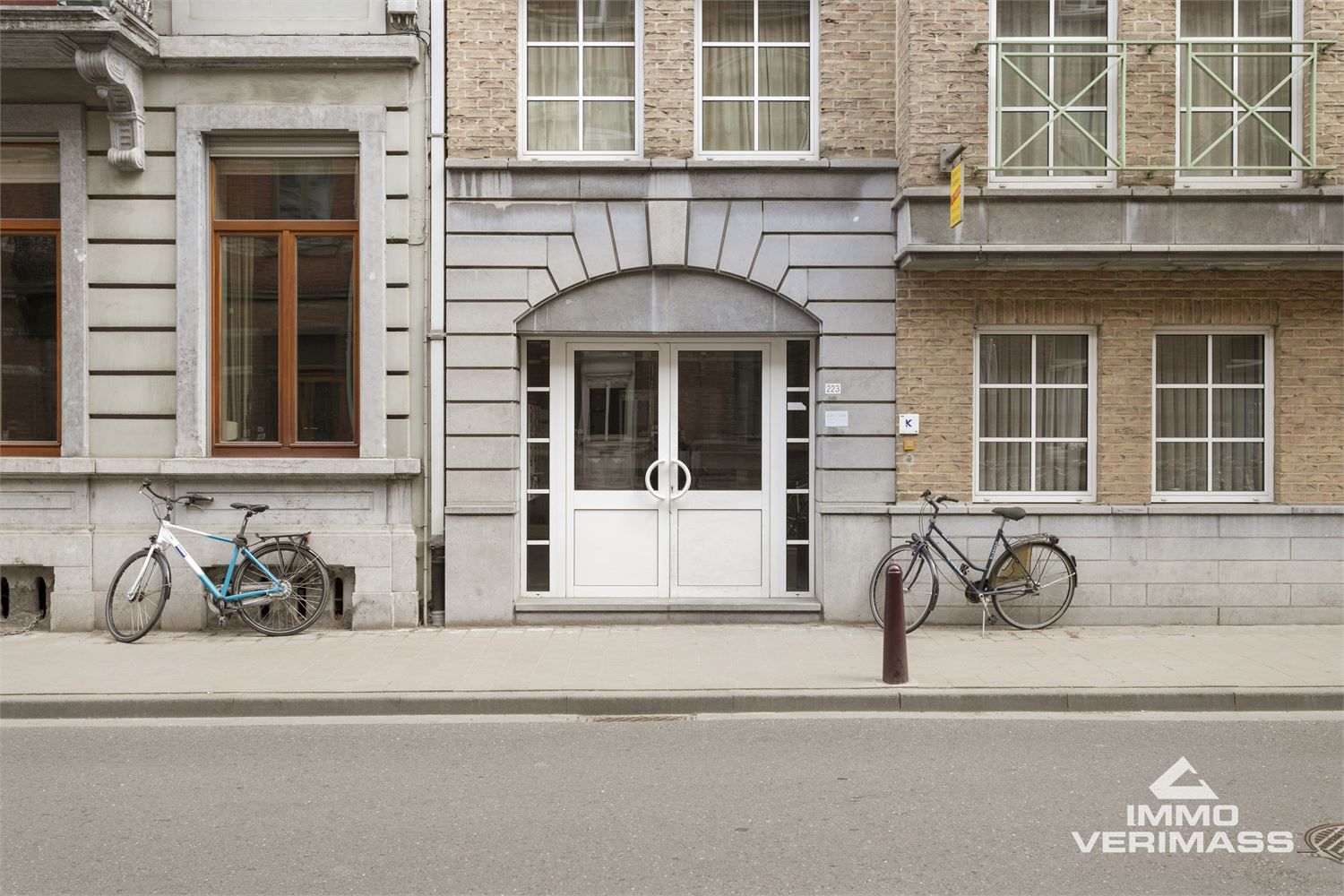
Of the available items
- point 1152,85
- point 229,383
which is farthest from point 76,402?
point 1152,85

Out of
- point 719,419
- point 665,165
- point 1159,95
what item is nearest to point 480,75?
point 665,165

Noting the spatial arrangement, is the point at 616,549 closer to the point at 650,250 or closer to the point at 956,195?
the point at 650,250

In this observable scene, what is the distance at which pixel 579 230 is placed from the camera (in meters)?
9.91

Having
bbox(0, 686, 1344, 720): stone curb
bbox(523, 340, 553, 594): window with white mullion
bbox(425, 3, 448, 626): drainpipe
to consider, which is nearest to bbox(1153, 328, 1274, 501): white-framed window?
bbox(0, 686, 1344, 720): stone curb

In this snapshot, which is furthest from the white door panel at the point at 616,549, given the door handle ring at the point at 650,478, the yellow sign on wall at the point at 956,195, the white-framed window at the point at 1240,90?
the white-framed window at the point at 1240,90

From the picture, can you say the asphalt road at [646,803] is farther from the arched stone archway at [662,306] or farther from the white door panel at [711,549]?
the arched stone archway at [662,306]

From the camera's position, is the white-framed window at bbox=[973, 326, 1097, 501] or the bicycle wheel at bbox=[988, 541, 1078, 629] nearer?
the bicycle wheel at bbox=[988, 541, 1078, 629]

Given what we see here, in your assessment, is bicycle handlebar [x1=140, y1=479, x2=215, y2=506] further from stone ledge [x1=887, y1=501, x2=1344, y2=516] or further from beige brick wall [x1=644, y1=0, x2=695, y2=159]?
stone ledge [x1=887, y1=501, x2=1344, y2=516]

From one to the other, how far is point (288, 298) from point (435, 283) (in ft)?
4.91

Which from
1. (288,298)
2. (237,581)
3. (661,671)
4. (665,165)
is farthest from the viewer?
(288,298)

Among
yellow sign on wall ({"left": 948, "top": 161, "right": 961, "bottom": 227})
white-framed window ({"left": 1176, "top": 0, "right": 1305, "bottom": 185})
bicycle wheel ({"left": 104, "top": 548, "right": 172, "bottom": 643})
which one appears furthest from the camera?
white-framed window ({"left": 1176, "top": 0, "right": 1305, "bottom": 185})

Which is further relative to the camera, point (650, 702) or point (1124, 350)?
point (1124, 350)

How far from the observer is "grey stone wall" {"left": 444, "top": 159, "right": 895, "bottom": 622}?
990 centimetres

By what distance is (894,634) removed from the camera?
750cm
